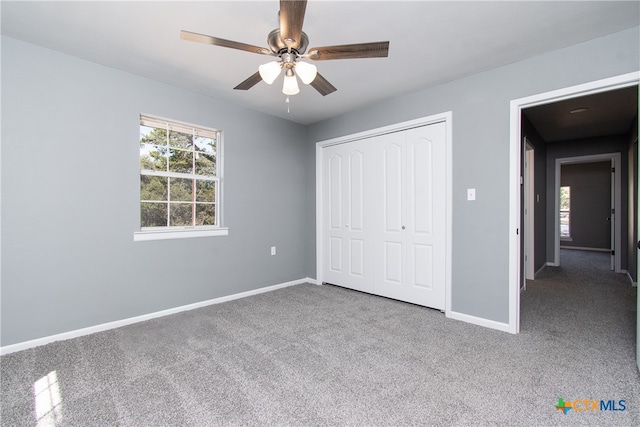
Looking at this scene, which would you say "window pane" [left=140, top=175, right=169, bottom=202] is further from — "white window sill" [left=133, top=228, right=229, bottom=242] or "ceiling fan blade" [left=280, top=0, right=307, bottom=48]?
"ceiling fan blade" [left=280, top=0, right=307, bottom=48]

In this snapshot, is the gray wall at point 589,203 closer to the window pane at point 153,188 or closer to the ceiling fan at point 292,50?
the ceiling fan at point 292,50

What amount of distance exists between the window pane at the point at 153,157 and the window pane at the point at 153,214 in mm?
388

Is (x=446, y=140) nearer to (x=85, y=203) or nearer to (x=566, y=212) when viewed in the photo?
(x=85, y=203)

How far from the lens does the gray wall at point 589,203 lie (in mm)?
7578

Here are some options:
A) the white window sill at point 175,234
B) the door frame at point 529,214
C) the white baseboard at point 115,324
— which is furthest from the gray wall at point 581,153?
the white window sill at point 175,234

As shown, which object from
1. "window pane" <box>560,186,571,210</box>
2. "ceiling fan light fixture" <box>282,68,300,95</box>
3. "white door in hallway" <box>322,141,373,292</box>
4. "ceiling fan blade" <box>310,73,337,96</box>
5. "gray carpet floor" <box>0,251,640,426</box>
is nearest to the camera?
"gray carpet floor" <box>0,251,640,426</box>

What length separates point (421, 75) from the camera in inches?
114

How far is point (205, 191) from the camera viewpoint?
3.56 meters

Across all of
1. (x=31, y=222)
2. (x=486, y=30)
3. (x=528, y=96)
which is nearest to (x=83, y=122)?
(x=31, y=222)

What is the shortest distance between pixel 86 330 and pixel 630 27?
4931 millimetres

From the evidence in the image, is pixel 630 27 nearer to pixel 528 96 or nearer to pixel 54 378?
pixel 528 96

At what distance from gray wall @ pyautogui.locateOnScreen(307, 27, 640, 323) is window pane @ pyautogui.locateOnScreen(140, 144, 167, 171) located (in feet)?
9.38

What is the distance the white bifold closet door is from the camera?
10.6ft

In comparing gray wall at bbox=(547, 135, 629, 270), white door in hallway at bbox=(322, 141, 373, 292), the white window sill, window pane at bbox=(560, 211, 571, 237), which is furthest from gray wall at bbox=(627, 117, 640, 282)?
the white window sill
